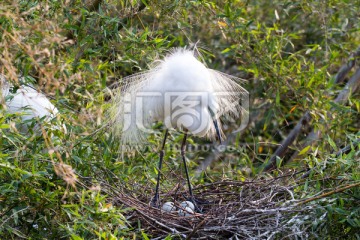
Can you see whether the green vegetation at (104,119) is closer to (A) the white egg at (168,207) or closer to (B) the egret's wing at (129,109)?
(B) the egret's wing at (129,109)

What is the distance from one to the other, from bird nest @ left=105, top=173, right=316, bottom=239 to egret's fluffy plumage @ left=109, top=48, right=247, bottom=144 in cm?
34

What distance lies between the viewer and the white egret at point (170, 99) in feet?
11.0

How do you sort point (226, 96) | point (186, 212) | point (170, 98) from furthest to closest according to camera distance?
point (226, 96)
point (170, 98)
point (186, 212)

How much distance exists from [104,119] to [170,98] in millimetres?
341

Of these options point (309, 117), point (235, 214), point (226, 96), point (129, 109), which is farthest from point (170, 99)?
point (309, 117)

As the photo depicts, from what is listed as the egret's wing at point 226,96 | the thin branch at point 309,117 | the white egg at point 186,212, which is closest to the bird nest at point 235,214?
the white egg at point 186,212

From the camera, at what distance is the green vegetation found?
2.48 m

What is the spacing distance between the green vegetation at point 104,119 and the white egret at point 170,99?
0.09 metres

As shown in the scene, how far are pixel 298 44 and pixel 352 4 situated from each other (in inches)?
42.5

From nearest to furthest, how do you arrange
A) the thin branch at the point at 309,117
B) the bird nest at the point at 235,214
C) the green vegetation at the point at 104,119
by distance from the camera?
the green vegetation at the point at 104,119 → the bird nest at the point at 235,214 → the thin branch at the point at 309,117

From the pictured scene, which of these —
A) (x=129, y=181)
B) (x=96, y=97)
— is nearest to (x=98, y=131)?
(x=96, y=97)

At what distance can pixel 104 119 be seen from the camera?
329 centimetres

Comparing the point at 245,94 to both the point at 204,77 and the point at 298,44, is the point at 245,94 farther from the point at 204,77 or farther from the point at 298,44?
the point at 298,44

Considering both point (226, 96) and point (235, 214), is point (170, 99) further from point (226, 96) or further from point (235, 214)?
point (235, 214)
